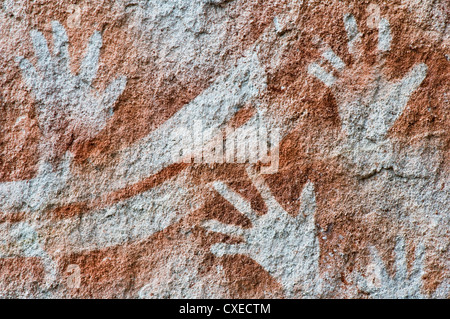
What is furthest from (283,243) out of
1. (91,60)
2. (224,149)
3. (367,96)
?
(91,60)

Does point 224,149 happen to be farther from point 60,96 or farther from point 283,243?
point 60,96

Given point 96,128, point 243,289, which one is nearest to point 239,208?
point 243,289

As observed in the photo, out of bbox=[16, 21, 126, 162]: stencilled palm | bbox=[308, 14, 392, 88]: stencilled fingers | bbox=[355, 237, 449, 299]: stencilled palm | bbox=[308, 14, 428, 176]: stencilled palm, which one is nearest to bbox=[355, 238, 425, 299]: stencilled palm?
bbox=[355, 237, 449, 299]: stencilled palm

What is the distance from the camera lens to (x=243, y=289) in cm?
81

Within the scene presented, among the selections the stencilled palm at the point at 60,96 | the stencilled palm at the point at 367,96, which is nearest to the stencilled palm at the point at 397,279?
A: the stencilled palm at the point at 367,96

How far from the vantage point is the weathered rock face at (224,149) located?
80 centimetres

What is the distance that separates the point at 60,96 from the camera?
0.82 meters

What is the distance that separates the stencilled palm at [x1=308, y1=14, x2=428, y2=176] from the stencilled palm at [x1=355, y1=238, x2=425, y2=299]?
0.15 meters

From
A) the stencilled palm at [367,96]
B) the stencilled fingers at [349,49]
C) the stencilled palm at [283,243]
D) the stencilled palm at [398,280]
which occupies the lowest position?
the stencilled palm at [398,280]

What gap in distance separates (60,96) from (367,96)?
1.81ft

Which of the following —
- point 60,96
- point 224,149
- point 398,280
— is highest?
point 60,96

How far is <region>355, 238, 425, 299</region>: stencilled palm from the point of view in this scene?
2.62ft

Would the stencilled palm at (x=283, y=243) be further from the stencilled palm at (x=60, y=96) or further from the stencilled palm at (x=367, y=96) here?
the stencilled palm at (x=60, y=96)

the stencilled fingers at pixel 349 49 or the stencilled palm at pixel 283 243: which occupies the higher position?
the stencilled fingers at pixel 349 49
